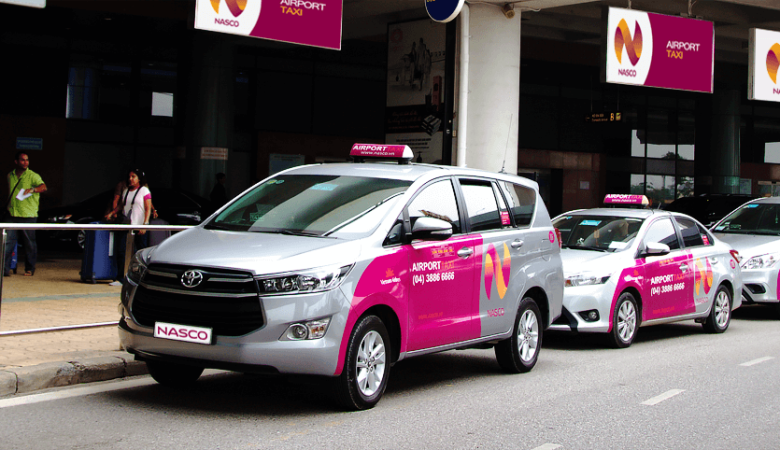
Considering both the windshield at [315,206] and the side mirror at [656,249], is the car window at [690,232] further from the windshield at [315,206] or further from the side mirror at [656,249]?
the windshield at [315,206]

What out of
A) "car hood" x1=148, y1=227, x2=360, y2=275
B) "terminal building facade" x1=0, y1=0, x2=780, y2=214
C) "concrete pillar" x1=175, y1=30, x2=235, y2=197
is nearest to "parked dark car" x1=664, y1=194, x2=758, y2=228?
"terminal building facade" x1=0, y1=0, x2=780, y2=214

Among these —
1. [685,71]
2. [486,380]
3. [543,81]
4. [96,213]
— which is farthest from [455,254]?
[543,81]

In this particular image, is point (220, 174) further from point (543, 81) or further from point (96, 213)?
point (543, 81)

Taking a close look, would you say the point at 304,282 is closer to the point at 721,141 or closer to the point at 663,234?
the point at 663,234

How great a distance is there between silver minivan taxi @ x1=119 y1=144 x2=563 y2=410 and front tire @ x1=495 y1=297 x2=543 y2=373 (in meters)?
0.01

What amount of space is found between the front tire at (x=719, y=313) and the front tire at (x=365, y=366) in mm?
7094

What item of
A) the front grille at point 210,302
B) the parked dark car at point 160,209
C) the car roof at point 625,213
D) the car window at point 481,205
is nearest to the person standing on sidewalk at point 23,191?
the parked dark car at point 160,209

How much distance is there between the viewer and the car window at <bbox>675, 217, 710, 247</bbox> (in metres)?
11.8

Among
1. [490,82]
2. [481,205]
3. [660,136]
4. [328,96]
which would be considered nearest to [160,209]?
[490,82]

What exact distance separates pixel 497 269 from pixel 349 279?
6.90ft

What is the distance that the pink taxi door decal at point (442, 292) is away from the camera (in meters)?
6.87

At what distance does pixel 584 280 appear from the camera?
10.1 metres

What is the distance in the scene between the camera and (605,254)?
10547 millimetres

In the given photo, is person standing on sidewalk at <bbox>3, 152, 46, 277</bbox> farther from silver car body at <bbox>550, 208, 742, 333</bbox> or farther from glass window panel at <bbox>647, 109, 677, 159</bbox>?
glass window panel at <bbox>647, 109, 677, 159</bbox>
